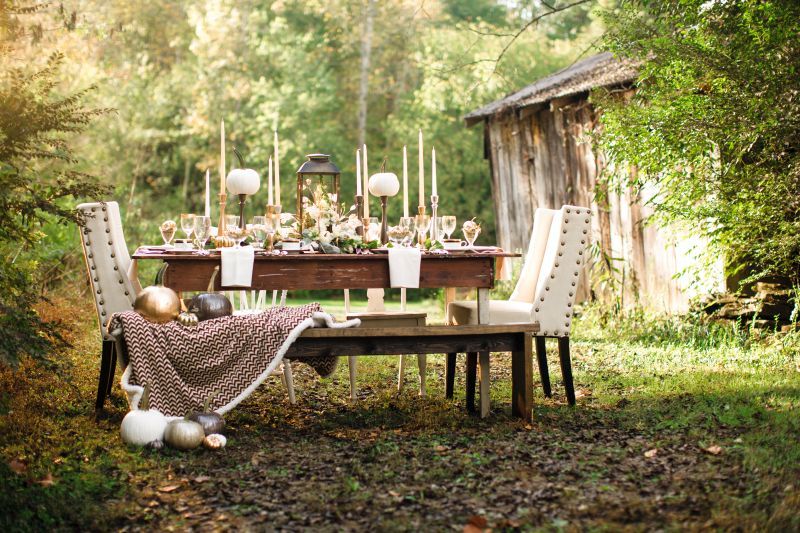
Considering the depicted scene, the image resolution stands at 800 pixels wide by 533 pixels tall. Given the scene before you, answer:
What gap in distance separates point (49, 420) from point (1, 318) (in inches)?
30.8

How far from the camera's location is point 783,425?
15.3 feet

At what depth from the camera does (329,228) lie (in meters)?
5.50

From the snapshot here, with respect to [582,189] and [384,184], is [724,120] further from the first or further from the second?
[582,189]

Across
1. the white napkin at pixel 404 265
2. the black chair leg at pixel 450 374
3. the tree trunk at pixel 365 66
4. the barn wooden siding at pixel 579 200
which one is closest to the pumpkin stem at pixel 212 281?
the white napkin at pixel 404 265

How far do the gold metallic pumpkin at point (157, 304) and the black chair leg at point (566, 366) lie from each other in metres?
2.27

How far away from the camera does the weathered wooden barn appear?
8688 millimetres

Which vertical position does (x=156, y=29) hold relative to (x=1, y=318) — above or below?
above

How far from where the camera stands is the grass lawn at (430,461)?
11.3ft

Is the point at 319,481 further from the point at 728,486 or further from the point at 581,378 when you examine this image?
the point at 581,378

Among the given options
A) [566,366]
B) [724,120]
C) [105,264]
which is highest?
[724,120]

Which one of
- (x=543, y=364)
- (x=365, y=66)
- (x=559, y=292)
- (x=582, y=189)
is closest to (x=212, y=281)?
(x=559, y=292)

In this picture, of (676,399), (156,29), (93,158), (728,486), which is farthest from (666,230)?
(156,29)

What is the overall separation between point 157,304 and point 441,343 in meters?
1.54

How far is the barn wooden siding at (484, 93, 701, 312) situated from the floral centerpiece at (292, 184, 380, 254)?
8.63ft
